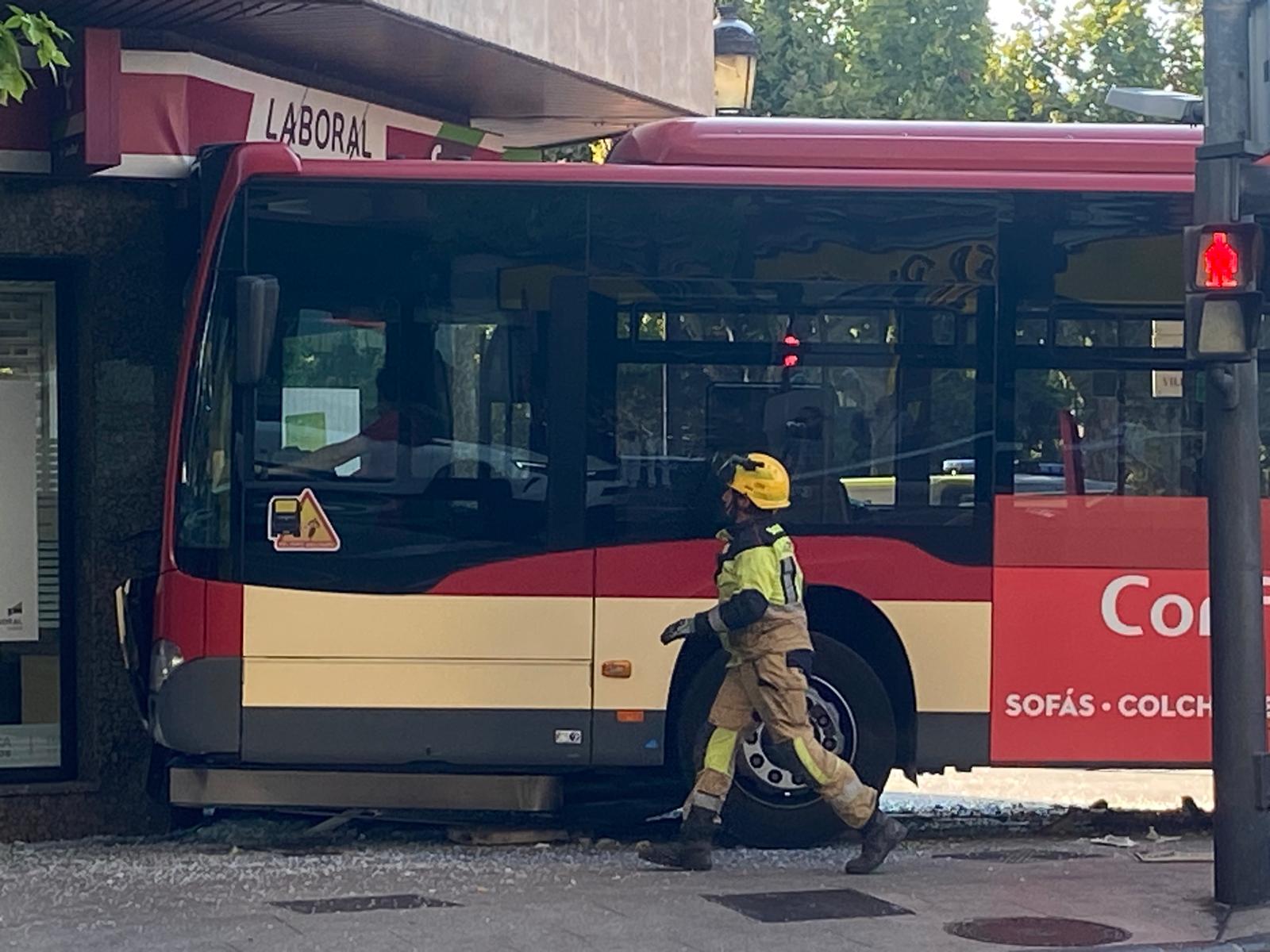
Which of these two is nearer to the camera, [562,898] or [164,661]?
[562,898]

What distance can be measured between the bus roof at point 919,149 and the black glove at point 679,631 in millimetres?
2078

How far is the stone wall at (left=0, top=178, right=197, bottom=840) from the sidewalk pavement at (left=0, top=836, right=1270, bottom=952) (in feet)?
2.78

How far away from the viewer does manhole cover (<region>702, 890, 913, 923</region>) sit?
7945 mm

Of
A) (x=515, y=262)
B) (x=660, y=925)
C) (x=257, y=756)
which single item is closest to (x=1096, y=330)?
(x=515, y=262)

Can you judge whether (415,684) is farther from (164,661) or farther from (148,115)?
(148,115)

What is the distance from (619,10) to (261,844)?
5.62m

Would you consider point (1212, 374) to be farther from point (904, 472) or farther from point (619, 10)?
point (619, 10)

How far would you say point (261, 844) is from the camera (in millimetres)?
9859

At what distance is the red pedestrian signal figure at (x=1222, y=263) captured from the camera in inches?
310

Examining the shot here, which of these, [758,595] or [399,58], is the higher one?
[399,58]

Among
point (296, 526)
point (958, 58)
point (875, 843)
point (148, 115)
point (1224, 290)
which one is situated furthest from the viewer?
point (958, 58)

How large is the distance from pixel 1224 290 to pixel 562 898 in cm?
340

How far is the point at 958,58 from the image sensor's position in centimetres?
3172

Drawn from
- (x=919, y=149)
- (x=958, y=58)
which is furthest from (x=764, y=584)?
(x=958, y=58)
